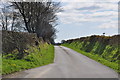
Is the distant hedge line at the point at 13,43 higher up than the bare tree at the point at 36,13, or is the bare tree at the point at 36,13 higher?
the bare tree at the point at 36,13

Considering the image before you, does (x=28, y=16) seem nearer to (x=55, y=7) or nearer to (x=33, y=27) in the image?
(x=33, y=27)

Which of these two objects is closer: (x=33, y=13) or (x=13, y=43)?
(x=13, y=43)

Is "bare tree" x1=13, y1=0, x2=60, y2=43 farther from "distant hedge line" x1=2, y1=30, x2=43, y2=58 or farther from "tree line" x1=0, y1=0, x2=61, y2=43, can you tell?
"distant hedge line" x1=2, y1=30, x2=43, y2=58

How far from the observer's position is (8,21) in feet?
177

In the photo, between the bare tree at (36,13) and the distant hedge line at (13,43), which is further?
the bare tree at (36,13)

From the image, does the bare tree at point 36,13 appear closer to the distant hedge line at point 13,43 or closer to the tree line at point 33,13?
the tree line at point 33,13

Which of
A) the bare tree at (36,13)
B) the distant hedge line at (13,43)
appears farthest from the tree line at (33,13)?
the distant hedge line at (13,43)

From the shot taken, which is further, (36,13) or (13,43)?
(36,13)

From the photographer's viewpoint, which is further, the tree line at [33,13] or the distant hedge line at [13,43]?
the tree line at [33,13]

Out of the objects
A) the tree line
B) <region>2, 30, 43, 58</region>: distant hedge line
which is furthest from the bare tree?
<region>2, 30, 43, 58</region>: distant hedge line

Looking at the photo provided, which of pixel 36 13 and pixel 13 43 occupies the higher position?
pixel 36 13

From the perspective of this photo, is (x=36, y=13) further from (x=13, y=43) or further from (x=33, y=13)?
(x=13, y=43)

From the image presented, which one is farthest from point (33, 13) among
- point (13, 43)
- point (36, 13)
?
point (13, 43)

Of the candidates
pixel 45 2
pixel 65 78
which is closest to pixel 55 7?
pixel 45 2
